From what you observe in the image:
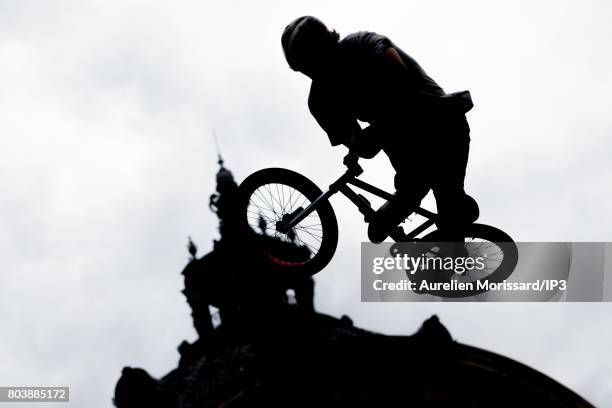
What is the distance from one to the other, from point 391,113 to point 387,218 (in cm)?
123

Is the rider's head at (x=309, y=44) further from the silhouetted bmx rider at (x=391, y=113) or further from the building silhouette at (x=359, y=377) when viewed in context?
the building silhouette at (x=359, y=377)

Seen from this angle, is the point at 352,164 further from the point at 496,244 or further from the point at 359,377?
the point at 359,377

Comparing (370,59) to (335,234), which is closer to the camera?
(370,59)

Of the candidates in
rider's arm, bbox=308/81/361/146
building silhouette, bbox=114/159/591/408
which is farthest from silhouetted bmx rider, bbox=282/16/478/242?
building silhouette, bbox=114/159/591/408

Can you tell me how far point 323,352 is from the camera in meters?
18.8

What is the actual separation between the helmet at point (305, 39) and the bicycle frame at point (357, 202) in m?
1.43

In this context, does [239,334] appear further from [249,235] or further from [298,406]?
[249,235]

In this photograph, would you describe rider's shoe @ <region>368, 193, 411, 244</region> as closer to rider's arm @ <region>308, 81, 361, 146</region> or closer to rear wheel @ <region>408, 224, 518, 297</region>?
rear wheel @ <region>408, 224, 518, 297</region>

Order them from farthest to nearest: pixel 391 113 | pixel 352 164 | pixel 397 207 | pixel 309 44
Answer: pixel 352 164, pixel 397 207, pixel 309 44, pixel 391 113

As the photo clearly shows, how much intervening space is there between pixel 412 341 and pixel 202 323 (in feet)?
67.6

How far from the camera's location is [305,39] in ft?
27.3

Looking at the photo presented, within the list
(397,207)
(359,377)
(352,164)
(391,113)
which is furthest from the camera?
(359,377)

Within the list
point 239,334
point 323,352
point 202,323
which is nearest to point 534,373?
point 323,352

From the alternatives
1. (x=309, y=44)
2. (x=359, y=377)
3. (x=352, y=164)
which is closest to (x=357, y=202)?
(x=352, y=164)
